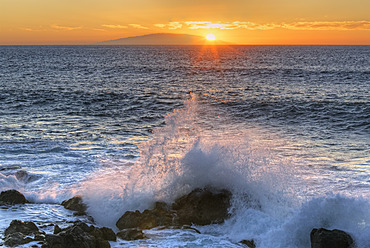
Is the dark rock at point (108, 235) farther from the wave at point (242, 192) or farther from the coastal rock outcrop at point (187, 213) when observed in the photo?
the wave at point (242, 192)

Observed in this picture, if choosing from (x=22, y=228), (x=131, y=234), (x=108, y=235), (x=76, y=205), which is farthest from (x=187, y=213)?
(x=22, y=228)

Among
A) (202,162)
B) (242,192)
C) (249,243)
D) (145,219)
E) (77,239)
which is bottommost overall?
(249,243)

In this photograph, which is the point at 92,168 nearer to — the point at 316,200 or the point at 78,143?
the point at 78,143

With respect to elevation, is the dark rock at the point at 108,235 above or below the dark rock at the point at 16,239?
below

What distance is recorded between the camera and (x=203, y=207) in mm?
8781

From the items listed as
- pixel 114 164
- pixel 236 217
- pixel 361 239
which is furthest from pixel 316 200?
pixel 114 164

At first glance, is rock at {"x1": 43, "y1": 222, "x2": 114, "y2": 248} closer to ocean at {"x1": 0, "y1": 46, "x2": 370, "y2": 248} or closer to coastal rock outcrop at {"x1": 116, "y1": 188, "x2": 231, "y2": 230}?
ocean at {"x1": 0, "y1": 46, "x2": 370, "y2": 248}

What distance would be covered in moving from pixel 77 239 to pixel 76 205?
2706 mm

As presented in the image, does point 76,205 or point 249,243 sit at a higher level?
point 76,205

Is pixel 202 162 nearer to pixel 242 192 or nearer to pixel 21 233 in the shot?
pixel 242 192

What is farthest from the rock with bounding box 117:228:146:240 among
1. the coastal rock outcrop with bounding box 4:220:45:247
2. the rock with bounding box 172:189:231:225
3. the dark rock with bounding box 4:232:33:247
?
the dark rock with bounding box 4:232:33:247

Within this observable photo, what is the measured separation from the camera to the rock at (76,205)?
8.97 meters

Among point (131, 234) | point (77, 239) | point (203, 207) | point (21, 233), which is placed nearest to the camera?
point (77, 239)

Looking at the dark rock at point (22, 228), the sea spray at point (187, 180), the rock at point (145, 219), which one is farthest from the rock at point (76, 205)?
the dark rock at point (22, 228)
